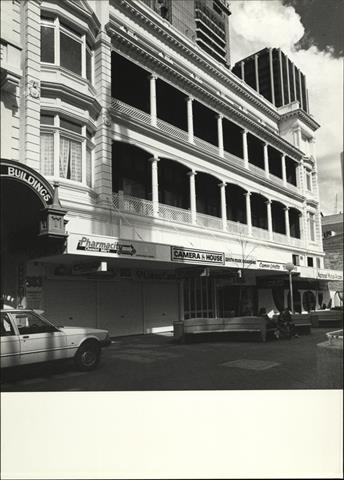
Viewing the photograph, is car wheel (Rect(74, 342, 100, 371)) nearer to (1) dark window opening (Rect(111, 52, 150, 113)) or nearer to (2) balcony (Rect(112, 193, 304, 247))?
(2) balcony (Rect(112, 193, 304, 247))

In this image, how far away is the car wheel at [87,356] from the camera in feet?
12.1

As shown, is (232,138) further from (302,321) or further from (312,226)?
(302,321)

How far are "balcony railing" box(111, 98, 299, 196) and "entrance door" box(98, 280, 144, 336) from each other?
1.53m

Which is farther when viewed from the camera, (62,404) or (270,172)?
(270,172)

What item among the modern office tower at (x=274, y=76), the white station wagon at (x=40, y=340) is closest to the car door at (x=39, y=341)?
the white station wagon at (x=40, y=340)

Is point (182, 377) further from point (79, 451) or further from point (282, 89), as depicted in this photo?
point (282, 89)

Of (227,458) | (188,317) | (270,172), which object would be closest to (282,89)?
(270,172)

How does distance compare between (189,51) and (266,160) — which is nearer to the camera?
(189,51)

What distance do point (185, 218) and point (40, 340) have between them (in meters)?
1.68

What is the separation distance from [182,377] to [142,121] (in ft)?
7.87

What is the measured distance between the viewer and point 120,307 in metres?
3.81

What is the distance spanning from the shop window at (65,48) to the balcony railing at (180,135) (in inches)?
15.3

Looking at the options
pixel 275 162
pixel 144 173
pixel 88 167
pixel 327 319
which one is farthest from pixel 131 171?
pixel 327 319

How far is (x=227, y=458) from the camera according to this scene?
395cm
